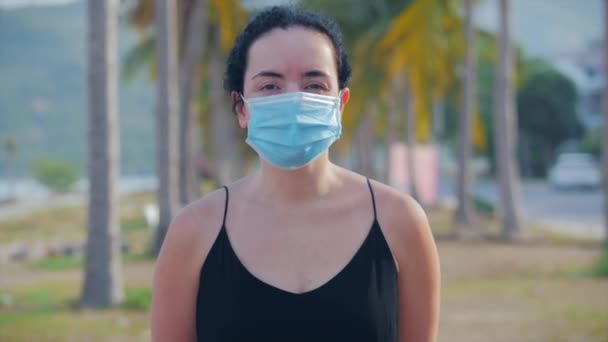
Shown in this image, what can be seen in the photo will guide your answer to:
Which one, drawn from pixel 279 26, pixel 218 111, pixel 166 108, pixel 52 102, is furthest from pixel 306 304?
pixel 52 102

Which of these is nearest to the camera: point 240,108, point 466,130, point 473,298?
point 240,108

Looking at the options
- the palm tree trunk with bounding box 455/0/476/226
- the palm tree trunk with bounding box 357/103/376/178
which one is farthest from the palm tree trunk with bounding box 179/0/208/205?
the palm tree trunk with bounding box 357/103/376/178

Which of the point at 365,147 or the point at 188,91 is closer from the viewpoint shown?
the point at 188,91

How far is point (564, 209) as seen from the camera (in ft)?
95.7

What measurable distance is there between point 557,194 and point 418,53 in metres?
21.8

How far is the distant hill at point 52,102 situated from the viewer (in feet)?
351

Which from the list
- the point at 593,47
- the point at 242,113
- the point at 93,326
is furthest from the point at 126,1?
the point at 593,47

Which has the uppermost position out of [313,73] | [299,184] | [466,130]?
[313,73]

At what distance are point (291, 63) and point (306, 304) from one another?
59cm

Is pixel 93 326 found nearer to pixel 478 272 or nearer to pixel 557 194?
pixel 478 272

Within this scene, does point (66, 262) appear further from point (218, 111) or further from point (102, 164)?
point (218, 111)

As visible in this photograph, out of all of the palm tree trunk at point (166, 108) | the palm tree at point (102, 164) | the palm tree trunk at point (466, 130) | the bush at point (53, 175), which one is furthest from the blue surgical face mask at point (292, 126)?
the bush at point (53, 175)

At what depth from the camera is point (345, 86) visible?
255 centimetres

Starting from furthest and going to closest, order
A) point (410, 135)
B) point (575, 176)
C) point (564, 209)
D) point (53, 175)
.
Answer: point (53, 175) < point (575, 176) < point (564, 209) < point (410, 135)
